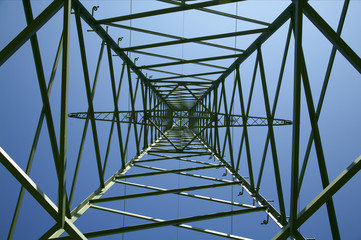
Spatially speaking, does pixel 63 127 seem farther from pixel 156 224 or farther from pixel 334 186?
pixel 334 186

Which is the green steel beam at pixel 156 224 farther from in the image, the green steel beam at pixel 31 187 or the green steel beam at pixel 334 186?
the green steel beam at pixel 334 186

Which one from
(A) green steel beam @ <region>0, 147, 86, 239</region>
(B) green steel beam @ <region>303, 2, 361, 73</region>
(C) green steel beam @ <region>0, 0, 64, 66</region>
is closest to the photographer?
(A) green steel beam @ <region>0, 147, 86, 239</region>

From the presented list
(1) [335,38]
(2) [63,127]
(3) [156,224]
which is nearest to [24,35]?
(2) [63,127]

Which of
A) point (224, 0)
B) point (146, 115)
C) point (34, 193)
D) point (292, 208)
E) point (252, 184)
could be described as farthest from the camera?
point (146, 115)

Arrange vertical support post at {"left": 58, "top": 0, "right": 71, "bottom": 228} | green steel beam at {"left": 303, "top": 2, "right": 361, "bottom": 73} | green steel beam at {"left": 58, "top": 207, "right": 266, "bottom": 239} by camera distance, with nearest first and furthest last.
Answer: vertical support post at {"left": 58, "top": 0, "right": 71, "bottom": 228}
green steel beam at {"left": 303, "top": 2, "right": 361, "bottom": 73}
green steel beam at {"left": 58, "top": 207, "right": 266, "bottom": 239}

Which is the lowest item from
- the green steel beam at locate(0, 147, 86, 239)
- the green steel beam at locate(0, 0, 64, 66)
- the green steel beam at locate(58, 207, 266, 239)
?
the green steel beam at locate(58, 207, 266, 239)

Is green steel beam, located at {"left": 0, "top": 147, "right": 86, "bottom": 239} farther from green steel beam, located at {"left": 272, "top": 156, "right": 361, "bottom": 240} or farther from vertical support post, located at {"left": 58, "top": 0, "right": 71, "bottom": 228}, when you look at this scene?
green steel beam, located at {"left": 272, "top": 156, "right": 361, "bottom": 240}

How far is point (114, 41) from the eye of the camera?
10570 millimetres

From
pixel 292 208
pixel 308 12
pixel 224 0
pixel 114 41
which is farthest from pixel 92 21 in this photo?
pixel 292 208

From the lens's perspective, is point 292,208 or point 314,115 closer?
point 292,208

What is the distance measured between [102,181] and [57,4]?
629 centimetres

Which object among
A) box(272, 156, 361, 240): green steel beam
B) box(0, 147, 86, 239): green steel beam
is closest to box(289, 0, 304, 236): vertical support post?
box(272, 156, 361, 240): green steel beam

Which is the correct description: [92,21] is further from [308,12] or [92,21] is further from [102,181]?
[308,12]

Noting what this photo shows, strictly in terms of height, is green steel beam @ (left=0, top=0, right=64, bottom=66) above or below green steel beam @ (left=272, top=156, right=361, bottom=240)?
above
